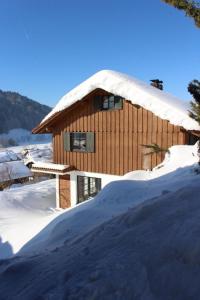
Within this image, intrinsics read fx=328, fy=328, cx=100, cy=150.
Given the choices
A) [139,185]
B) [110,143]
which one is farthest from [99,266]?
[110,143]

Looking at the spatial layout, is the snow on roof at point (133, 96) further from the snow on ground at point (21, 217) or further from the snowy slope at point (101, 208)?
the snow on ground at point (21, 217)

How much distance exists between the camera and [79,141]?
48.7 feet

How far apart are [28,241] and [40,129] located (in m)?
9.51

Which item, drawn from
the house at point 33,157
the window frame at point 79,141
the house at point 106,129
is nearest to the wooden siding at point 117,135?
the house at point 106,129

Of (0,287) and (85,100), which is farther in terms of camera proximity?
(85,100)

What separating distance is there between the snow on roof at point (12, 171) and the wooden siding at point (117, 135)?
1625 cm

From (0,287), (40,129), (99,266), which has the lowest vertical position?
(0,287)

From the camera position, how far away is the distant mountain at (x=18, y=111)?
130125 mm

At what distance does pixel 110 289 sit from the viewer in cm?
280

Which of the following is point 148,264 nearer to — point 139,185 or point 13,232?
point 139,185

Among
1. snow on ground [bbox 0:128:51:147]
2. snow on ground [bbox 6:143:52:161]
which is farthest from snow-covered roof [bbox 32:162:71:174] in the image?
snow on ground [bbox 0:128:51:147]

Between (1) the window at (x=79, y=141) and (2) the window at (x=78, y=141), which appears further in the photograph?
(2) the window at (x=78, y=141)

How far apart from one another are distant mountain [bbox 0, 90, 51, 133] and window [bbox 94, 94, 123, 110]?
117469mm

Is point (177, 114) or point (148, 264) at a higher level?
point (177, 114)
